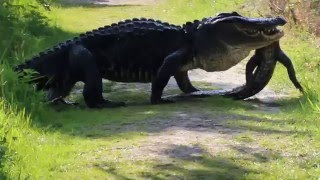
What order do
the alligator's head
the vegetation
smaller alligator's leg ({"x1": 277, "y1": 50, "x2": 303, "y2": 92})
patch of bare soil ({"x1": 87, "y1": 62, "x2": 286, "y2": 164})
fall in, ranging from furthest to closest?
smaller alligator's leg ({"x1": 277, "y1": 50, "x2": 303, "y2": 92}), the alligator's head, patch of bare soil ({"x1": 87, "y1": 62, "x2": 286, "y2": 164}), the vegetation

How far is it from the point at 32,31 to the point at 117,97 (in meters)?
3.93

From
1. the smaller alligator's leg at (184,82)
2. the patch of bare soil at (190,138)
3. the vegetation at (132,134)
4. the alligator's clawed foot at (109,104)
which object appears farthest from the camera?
the smaller alligator's leg at (184,82)

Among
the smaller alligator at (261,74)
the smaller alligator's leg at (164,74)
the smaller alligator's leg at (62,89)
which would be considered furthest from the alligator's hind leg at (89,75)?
the smaller alligator at (261,74)

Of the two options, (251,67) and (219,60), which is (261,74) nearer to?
(251,67)

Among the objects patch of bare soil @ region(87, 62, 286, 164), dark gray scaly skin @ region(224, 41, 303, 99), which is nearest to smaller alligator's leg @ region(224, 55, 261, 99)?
dark gray scaly skin @ region(224, 41, 303, 99)

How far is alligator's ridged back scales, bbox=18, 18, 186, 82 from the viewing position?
9.00 metres

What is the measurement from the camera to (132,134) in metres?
6.89

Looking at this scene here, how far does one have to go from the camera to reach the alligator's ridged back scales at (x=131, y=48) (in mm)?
9000

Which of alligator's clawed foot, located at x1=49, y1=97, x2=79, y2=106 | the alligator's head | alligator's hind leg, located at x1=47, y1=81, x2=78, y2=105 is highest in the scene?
the alligator's head

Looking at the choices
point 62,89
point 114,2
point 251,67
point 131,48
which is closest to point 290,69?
point 251,67

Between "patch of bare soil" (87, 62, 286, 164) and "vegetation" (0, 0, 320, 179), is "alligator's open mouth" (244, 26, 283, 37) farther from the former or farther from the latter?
"patch of bare soil" (87, 62, 286, 164)

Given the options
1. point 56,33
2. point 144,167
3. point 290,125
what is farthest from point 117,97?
point 56,33

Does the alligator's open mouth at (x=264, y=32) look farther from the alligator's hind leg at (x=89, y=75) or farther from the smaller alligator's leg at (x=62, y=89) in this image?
the smaller alligator's leg at (x=62, y=89)

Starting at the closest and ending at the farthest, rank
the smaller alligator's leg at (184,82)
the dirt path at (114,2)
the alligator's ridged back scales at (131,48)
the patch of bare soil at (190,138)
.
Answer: the patch of bare soil at (190,138) < the alligator's ridged back scales at (131,48) < the smaller alligator's leg at (184,82) < the dirt path at (114,2)
